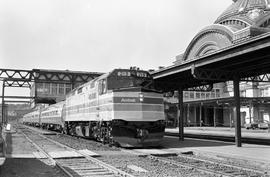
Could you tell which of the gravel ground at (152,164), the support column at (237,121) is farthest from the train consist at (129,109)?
the support column at (237,121)

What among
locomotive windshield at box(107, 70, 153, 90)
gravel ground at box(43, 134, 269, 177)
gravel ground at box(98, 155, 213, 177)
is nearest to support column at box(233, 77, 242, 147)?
gravel ground at box(43, 134, 269, 177)

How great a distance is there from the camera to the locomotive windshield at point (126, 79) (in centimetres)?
1630

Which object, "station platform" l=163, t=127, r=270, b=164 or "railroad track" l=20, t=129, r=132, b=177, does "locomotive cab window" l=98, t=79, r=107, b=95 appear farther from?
"railroad track" l=20, t=129, r=132, b=177

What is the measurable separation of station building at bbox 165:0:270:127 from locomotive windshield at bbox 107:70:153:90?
123 feet

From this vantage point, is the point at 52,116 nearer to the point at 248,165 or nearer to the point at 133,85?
the point at 133,85

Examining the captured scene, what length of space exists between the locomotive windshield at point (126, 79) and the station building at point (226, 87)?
123 ft

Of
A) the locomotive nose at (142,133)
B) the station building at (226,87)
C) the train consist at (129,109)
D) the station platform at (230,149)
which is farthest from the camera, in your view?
the station building at (226,87)

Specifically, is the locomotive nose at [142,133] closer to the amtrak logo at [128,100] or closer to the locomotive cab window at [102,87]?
the amtrak logo at [128,100]

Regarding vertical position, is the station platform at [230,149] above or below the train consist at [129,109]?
below

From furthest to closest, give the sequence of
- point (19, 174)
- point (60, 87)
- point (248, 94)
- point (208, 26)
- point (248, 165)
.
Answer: point (208, 26) < point (60, 87) < point (248, 94) < point (248, 165) < point (19, 174)

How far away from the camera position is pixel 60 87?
77.7 metres

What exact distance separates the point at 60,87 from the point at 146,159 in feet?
222

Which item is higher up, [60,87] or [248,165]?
[60,87]

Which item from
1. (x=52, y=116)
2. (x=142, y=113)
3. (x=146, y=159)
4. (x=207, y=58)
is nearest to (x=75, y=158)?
(x=146, y=159)
